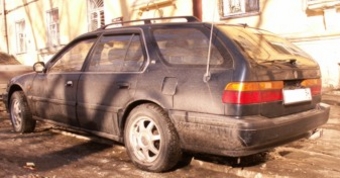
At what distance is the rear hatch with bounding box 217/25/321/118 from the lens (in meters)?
3.33

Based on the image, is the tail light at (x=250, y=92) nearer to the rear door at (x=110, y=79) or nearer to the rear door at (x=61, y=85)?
the rear door at (x=110, y=79)

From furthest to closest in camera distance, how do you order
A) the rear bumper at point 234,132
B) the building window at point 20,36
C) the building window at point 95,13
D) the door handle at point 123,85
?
the building window at point 20,36
the building window at point 95,13
the door handle at point 123,85
the rear bumper at point 234,132

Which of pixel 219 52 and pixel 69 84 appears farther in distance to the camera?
pixel 69 84

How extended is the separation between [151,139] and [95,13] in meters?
11.7

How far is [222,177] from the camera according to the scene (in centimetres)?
A: 369

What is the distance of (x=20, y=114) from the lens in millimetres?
5625

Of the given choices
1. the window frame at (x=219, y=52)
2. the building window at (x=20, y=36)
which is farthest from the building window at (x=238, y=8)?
the building window at (x=20, y=36)

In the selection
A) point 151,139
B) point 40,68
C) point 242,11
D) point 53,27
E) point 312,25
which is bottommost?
point 151,139

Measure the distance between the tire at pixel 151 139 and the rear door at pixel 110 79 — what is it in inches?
9.2

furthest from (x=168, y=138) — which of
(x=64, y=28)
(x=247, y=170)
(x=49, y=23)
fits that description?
(x=49, y=23)

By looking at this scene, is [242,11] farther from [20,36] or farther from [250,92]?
[20,36]

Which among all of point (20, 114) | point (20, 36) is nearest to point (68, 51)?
point (20, 114)

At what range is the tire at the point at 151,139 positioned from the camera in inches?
144

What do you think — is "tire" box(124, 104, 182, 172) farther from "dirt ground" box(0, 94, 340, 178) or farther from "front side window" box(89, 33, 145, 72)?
"front side window" box(89, 33, 145, 72)
